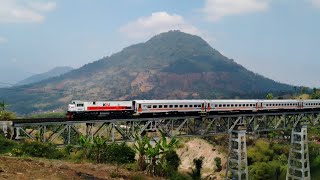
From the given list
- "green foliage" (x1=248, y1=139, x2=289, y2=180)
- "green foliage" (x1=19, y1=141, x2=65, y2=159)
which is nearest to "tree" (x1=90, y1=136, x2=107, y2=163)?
"green foliage" (x1=19, y1=141, x2=65, y2=159)

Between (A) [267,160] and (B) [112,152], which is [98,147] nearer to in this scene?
(B) [112,152]

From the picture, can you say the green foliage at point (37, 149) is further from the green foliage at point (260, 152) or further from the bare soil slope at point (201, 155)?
the bare soil slope at point (201, 155)

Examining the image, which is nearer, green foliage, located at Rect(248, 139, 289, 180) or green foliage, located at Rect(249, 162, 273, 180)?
green foliage, located at Rect(249, 162, 273, 180)

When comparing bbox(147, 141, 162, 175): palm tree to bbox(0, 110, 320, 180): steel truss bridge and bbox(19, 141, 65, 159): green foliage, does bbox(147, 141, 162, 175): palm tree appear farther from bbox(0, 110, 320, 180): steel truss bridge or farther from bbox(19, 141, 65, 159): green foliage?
bbox(19, 141, 65, 159): green foliage

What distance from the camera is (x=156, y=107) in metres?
39.6

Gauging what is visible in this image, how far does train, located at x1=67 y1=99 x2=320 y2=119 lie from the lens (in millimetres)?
37219

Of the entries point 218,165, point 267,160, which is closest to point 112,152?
point 267,160

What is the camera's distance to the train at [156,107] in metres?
37.2

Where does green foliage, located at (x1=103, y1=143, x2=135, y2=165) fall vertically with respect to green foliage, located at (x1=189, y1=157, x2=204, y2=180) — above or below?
above

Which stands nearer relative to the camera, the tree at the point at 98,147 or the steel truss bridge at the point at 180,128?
the steel truss bridge at the point at 180,128

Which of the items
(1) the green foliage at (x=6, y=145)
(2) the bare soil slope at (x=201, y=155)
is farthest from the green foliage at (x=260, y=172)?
(1) the green foliage at (x=6, y=145)

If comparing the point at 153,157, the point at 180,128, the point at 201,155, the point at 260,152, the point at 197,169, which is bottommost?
the point at 197,169

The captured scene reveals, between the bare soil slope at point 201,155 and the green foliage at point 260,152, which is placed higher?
the green foliage at point 260,152

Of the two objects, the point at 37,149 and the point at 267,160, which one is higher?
the point at 37,149
